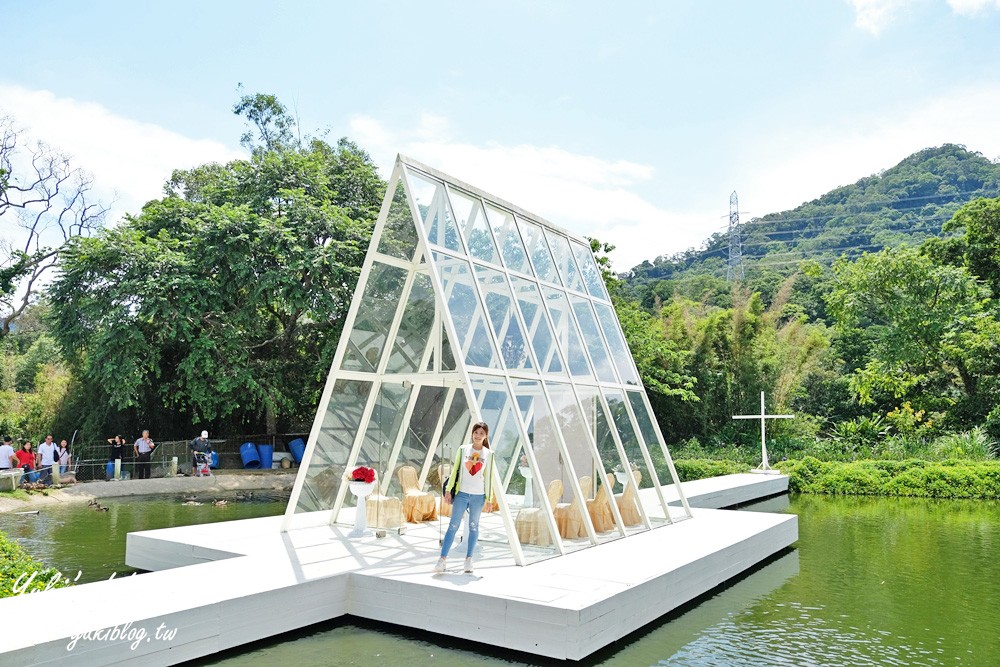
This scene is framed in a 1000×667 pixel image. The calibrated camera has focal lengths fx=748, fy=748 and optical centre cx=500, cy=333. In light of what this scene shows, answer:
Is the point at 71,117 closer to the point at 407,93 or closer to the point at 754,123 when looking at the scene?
the point at 407,93

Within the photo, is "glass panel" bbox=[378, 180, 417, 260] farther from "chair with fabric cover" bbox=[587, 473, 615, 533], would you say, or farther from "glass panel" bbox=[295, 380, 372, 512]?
"chair with fabric cover" bbox=[587, 473, 615, 533]

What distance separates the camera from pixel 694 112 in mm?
18188

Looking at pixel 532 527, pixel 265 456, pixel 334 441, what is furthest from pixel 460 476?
pixel 265 456

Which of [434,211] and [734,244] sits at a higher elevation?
[734,244]

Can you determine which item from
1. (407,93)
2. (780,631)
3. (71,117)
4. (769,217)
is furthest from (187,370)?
(769,217)

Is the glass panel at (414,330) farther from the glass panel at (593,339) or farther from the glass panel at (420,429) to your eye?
the glass panel at (593,339)

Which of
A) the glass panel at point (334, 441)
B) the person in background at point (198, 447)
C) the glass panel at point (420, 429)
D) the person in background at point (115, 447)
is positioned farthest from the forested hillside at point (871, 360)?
the glass panel at point (334, 441)

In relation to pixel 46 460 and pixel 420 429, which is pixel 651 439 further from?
pixel 46 460

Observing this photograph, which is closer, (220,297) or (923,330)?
(220,297)

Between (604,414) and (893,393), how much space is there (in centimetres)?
1988

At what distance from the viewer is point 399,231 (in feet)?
28.4

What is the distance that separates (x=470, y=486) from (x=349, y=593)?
141 cm

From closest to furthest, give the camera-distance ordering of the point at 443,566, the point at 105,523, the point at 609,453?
the point at 443,566 < the point at 609,453 < the point at 105,523

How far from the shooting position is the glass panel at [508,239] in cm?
906
